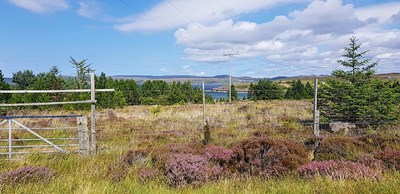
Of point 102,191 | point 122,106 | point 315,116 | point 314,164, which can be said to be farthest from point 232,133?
point 122,106

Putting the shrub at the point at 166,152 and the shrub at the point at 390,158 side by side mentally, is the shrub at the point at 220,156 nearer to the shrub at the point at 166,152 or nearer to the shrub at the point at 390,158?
the shrub at the point at 166,152

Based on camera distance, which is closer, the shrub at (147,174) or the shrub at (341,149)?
the shrub at (147,174)

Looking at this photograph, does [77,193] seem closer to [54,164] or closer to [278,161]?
[54,164]

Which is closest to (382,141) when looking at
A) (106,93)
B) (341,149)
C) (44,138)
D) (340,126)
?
(341,149)

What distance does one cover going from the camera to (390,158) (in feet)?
23.3

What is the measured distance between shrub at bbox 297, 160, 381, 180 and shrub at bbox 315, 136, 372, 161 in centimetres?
131

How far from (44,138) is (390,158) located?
9.23 metres

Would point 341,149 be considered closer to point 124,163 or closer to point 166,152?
point 166,152

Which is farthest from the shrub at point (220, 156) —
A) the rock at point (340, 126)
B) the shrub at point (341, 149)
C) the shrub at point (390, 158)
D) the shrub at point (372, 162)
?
the rock at point (340, 126)

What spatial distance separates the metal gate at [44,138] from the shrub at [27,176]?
9.70 feet

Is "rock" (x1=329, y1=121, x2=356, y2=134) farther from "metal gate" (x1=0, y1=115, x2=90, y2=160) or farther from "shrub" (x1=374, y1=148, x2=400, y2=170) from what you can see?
"metal gate" (x1=0, y1=115, x2=90, y2=160)

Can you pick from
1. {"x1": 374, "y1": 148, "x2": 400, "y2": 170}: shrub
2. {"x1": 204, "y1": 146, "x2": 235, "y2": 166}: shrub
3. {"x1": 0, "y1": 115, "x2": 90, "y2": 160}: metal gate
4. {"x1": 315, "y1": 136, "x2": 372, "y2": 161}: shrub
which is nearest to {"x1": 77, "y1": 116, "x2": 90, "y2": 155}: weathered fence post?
{"x1": 0, "y1": 115, "x2": 90, "y2": 160}: metal gate

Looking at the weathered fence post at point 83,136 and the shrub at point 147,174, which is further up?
the weathered fence post at point 83,136

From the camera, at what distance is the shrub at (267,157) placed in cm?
723
